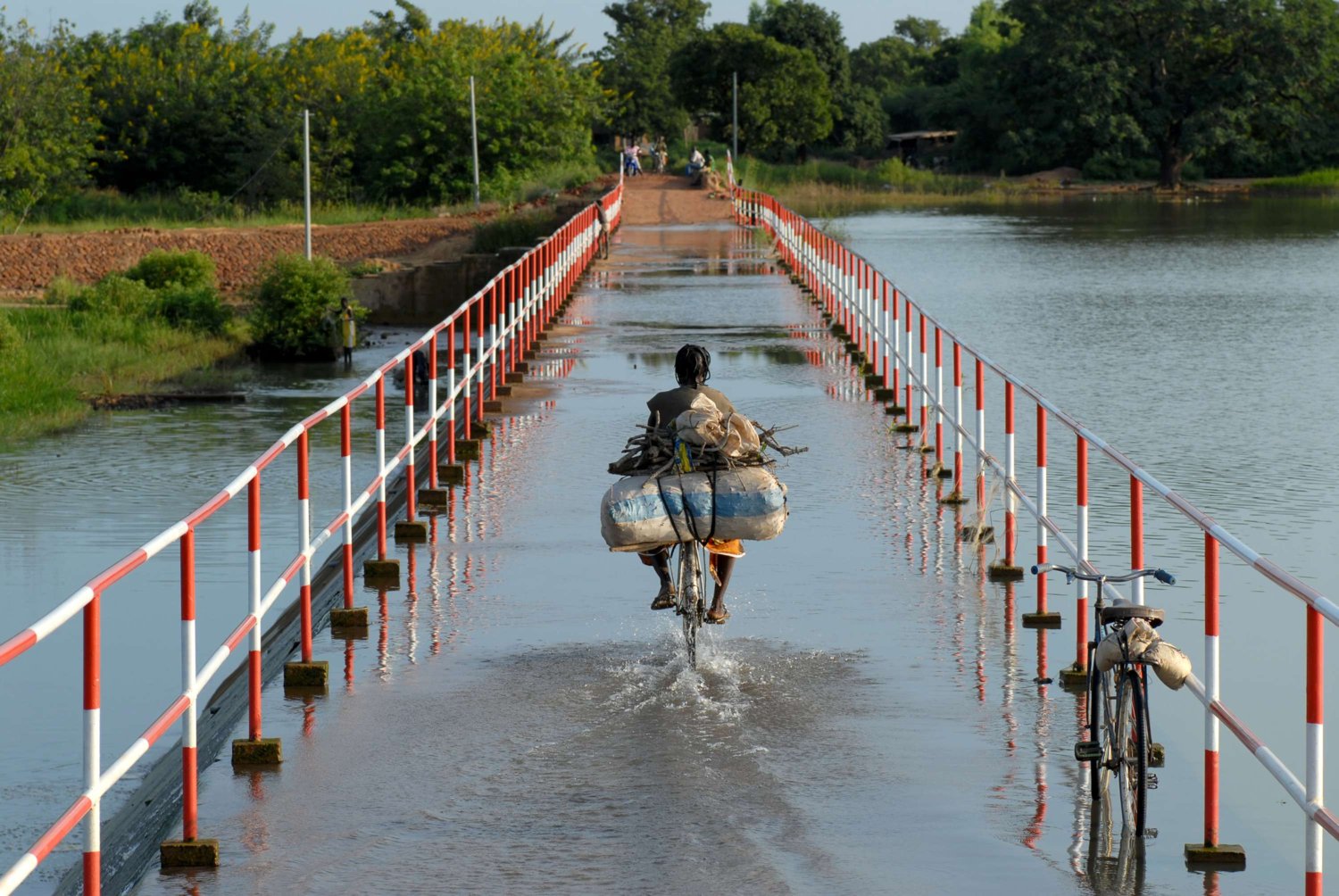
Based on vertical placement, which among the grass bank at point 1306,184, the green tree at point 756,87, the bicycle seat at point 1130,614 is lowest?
the bicycle seat at point 1130,614

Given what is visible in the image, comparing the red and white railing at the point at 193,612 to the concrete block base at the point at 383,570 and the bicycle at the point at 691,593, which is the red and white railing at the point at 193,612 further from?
the bicycle at the point at 691,593

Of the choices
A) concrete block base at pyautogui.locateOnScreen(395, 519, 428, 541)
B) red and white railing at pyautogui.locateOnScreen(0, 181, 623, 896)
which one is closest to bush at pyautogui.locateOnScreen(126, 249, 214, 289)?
red and white railing at pyautogui.locateOnScreen(0, 181, 623, 896)

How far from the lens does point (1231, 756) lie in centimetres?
898

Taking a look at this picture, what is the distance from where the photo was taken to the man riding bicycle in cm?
924

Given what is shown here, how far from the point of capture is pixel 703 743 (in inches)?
317

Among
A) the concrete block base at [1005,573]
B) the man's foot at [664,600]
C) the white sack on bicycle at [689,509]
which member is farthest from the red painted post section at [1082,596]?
the concrete block base at [1005,573]

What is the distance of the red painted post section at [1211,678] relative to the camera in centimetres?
643

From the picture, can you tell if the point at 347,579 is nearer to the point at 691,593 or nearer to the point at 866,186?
the point at 691,593

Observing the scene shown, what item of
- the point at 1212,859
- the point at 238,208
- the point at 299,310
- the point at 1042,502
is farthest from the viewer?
the point at 238,208

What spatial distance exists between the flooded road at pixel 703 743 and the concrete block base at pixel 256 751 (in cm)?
7

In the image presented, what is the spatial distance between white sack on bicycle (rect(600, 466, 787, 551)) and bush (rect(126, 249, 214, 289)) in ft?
104

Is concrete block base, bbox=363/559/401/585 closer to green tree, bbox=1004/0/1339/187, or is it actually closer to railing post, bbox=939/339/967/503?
railing post, bbox=939/339/967/503

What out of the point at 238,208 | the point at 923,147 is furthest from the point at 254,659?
the point at 923,147

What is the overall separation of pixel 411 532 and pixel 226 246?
40914 mm
